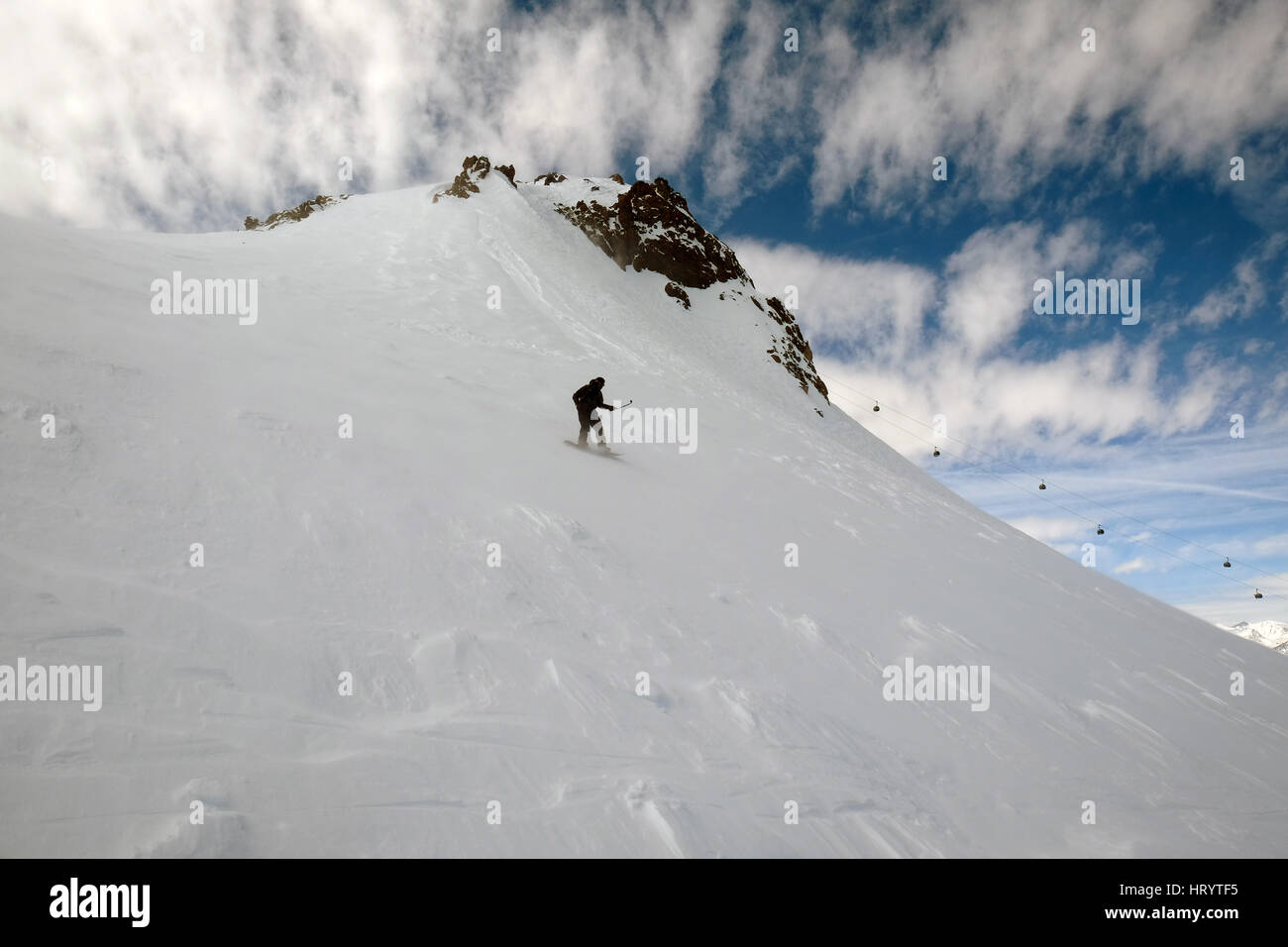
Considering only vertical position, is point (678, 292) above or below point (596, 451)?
above

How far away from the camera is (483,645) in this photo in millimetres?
4875

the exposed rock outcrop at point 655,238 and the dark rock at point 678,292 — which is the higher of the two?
the exposed rock outcrop at point 655,238

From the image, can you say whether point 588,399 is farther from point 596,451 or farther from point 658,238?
point 658,238

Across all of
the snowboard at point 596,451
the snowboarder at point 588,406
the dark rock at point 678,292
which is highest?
the dark rock at point 678,292

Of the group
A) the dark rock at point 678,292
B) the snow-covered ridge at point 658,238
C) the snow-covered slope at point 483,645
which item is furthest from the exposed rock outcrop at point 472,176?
the snow-covered slope at point 483,645

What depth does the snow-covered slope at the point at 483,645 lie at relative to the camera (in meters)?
3.38

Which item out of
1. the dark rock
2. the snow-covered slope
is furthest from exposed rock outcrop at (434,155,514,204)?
the snow-covered slope

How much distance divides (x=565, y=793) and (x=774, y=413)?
19178mm

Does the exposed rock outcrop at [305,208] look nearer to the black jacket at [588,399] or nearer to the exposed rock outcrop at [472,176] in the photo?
the exposed rock outcrop at [472,176]

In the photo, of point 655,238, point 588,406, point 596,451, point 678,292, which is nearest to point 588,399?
point 588,406

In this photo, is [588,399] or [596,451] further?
[588,399]

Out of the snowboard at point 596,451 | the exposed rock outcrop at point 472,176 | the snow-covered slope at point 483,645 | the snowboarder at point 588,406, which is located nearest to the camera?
the snow-covered slope at point 483,645
